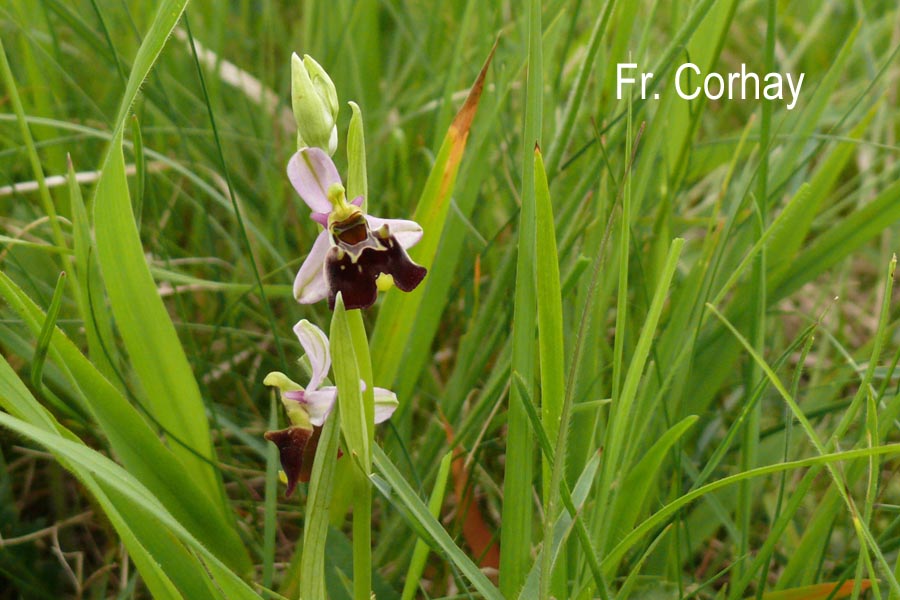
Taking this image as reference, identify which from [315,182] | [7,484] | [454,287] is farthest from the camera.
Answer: [454,287]

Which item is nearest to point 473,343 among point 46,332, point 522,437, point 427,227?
point 427,227

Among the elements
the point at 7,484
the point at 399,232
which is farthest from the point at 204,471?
the point at 399,232

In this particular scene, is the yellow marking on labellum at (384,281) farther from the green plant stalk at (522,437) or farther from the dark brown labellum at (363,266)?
the green plant stalk at (522,437)

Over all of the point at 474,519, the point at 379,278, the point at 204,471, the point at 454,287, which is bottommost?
the point at 474,519

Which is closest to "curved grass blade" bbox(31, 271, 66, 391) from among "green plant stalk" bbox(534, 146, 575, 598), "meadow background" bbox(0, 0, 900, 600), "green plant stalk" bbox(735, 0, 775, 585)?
"meadow background" bbox(0, 0, 900, 600)

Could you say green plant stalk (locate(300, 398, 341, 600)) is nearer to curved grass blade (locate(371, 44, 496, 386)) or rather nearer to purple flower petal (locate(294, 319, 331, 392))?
purple flower petal (locate(294, 319, 331, 392))

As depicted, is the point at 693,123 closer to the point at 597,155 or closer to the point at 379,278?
the point at 597,155

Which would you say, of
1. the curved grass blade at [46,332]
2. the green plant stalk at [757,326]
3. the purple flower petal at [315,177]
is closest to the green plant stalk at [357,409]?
the purple flower petal at [315,177]
